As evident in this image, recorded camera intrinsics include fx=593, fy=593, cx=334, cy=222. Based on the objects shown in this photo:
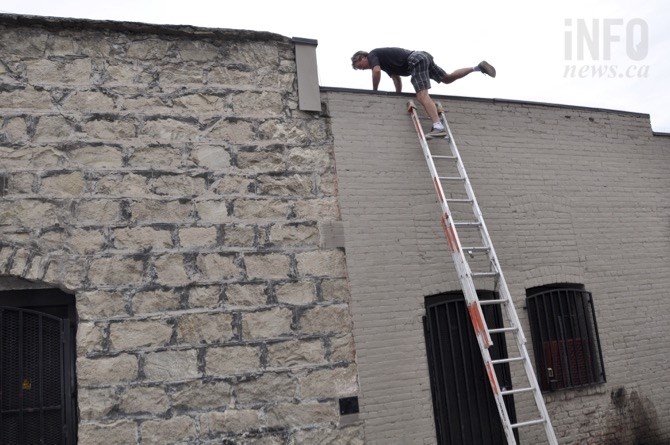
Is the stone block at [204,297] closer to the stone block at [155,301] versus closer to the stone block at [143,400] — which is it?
the stone block at [155,301]

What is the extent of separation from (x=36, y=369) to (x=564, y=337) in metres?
5.97

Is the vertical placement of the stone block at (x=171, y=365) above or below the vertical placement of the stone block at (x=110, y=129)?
below

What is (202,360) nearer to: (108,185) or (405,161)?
(108,185)

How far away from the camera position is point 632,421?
7590 mm

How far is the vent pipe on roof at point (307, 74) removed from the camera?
5.42 m

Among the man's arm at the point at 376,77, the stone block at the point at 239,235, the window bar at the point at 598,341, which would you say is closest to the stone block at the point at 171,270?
the stone block at the point at 239,235

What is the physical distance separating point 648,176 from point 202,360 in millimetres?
7144

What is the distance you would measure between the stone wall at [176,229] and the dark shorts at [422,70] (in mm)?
2411

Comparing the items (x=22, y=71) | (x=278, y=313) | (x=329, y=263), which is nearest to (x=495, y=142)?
(x=329, y=263)

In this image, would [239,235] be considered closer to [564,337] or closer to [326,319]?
[326,319]

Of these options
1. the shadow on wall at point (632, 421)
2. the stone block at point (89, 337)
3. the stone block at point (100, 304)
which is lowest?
the shadow on wall at point (632, 421)

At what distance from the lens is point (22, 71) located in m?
4.76

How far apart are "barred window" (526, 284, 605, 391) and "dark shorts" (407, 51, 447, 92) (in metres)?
2.93

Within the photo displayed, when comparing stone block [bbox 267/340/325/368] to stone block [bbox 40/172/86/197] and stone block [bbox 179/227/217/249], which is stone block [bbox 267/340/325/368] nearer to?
stone block [bbox 179/227/217/249]
